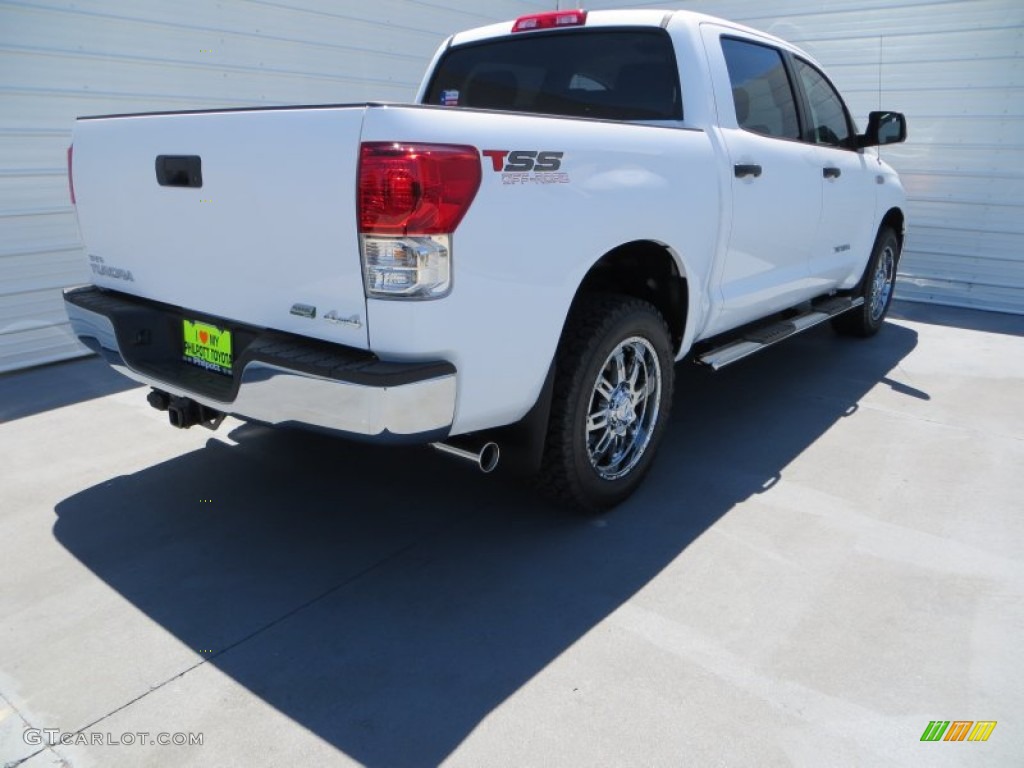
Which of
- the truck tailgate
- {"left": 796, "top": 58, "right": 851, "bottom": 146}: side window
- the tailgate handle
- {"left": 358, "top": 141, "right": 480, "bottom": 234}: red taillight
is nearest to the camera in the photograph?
{"left": 358, "top": 141, "right": 480, "bottom": 234}: red taillight

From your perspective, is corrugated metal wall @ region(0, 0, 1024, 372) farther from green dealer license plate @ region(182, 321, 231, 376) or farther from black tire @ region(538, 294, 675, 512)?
black tire @ region(538, 294, 675, 512)

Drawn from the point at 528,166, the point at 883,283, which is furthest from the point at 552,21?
the point at 883,283

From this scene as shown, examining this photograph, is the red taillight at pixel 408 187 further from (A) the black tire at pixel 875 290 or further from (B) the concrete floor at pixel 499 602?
(A) the black tire at pixel 875 290

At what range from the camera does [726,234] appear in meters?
3.33

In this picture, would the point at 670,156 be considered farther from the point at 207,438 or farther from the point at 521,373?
the point at 207,438

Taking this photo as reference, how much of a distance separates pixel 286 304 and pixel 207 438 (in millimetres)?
1882

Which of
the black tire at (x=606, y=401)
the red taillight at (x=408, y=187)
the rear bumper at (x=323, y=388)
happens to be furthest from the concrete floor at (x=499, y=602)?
the red taillight at (x=408, y=187)

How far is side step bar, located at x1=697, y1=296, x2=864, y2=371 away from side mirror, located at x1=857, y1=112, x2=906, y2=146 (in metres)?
1.04

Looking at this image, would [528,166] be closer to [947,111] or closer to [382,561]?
[382,561]

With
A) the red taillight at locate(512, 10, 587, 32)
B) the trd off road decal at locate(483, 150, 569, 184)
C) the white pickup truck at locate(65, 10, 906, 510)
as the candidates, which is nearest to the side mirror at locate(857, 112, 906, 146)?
the white pickup truck at locate(65, 10, 906, 510)

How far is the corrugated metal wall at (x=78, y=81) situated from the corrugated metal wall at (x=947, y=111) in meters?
5.38

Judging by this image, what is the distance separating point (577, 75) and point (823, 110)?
198cm

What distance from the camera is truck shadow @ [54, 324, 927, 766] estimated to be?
85.3 inches

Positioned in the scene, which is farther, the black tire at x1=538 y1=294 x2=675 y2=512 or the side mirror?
the side mirror
